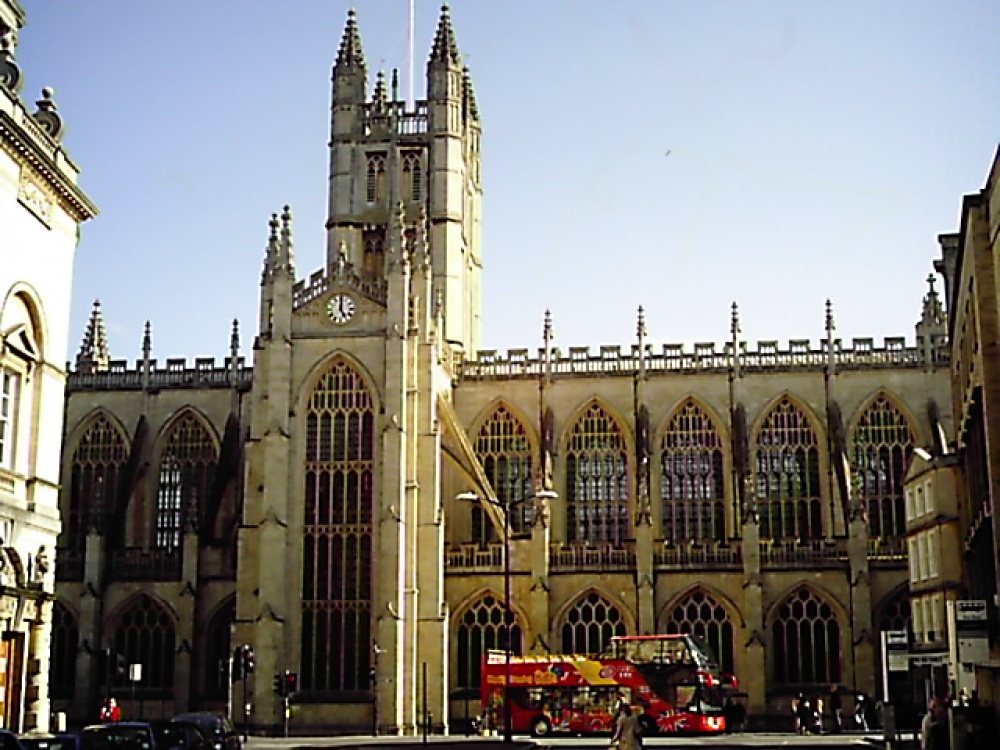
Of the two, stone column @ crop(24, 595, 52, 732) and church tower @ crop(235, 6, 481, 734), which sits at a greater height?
church tower @ crop(235, 6, 481, 734)

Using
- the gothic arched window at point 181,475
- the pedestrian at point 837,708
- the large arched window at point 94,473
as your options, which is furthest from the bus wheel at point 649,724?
the large arched window at point 94,473

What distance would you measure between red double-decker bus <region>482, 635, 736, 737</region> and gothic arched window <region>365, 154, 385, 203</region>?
26.0 meters

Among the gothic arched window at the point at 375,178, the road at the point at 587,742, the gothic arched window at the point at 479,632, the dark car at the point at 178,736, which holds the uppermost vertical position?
the gothic arched window at the point at 375,178

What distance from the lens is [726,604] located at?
5347 cm

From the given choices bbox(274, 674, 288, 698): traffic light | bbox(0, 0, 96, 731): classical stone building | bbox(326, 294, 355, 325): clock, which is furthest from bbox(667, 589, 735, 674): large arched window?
bbox(0, 0, 96, 731): classical stone building

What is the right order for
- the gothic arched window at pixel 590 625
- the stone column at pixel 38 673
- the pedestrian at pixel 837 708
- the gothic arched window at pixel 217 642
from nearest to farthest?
the stone column at pixel 38 673, the pedestrian at pixel 837 708, the gothic arched window at pixel 590 625, the gothic arched window at pixel 217 642

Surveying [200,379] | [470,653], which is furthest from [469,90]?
[470,653]

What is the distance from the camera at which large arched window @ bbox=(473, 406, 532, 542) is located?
5934 centimetres

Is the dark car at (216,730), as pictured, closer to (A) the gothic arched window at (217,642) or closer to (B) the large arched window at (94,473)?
(A) the gothic arched window at (217,642)

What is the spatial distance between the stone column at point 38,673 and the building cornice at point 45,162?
27.1 feet

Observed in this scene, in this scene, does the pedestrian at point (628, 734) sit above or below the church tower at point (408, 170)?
below

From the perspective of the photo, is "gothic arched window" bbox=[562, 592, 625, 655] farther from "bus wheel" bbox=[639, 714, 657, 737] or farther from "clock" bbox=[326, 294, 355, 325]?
"clock" bbox=[326, 294, 355, 325]

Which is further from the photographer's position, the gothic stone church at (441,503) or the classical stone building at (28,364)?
the gothic stone church at (441,503)

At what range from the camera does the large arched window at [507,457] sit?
2336 inches
